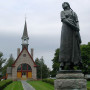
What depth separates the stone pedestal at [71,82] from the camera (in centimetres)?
629

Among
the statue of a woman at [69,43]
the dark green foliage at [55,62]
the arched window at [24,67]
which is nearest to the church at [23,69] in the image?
the arched window at [24,67]

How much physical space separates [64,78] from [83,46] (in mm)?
43745

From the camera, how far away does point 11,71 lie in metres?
57.7

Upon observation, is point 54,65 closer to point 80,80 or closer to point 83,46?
point 83,46

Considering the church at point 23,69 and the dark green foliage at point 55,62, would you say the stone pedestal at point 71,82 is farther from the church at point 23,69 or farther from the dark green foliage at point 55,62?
the church at point 23,69

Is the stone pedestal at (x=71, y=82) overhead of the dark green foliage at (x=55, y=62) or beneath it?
beneath

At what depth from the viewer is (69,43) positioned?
7.00 m

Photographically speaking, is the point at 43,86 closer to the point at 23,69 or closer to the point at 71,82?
the point at 71,82

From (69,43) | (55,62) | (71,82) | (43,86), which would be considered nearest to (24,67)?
(55,62)

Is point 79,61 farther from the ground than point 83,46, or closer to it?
closer to it

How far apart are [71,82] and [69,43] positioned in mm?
1520

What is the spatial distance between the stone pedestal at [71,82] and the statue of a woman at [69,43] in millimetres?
442

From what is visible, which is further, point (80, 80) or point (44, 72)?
point (44, 72)

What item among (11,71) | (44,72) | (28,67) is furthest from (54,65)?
(44,72)
